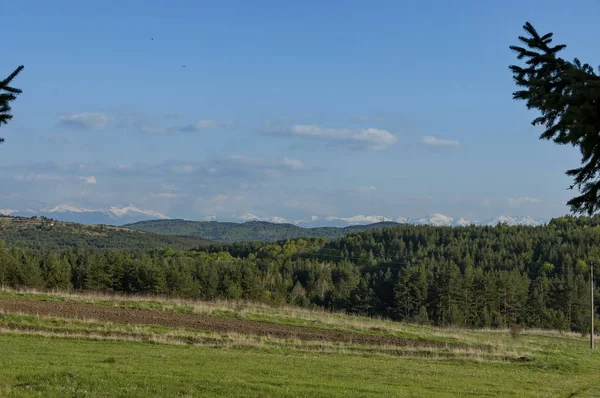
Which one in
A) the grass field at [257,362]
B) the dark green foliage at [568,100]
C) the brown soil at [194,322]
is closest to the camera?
the dark green foliage at [568,100]

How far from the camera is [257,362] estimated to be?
21.8 meters

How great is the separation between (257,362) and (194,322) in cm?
1521

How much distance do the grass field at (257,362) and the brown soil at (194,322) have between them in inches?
9.2

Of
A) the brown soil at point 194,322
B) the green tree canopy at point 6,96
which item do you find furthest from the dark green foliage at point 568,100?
the brown soil at point 194,322

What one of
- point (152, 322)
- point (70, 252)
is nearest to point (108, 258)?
point (70, 252)

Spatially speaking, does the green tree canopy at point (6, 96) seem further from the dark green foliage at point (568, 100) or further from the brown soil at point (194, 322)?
the brown soil at point (194, 322)

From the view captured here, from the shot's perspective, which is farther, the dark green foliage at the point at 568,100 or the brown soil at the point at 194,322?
the brown soil at the point at 194,322

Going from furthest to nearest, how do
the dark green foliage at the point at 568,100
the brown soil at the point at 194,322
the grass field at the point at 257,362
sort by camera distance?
the brown soil at the point at 194,322 < the grass field at the point at 257,362 < the dark green foliage at the point at 568,100

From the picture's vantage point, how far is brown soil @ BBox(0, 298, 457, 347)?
33.7 metres

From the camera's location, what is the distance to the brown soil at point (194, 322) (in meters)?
33.7

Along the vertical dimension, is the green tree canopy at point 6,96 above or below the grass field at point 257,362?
above

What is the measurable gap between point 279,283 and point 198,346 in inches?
4105

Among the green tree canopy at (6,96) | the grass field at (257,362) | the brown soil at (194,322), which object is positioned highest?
the green tree canopy at (6,96)

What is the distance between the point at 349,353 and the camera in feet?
94.5
